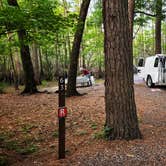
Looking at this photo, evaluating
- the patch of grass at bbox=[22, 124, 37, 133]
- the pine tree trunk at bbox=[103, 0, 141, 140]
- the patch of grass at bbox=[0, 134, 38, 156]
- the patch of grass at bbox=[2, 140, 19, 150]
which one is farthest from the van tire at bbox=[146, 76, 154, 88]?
the pine tree trunk at bbox=[103, 0, 141, 140]

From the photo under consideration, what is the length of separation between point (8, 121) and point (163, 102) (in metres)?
6.51

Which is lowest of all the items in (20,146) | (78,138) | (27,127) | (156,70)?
(20,146)

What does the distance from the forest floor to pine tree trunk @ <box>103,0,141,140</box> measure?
351 millimetres

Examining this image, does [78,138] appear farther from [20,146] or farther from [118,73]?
[118,73]

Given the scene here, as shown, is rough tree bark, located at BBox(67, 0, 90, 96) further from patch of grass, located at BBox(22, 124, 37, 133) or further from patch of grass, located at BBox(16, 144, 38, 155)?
patch of grass, located at BBox(16, 144, 38, 155)

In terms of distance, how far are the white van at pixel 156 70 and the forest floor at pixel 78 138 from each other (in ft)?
17.5

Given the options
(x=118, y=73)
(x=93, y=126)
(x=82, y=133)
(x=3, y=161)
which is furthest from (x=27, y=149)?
(x=118, y=73)

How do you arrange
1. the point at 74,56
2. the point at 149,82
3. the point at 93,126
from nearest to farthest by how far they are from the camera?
the point at 93,126
the point at 74,56
the point at 149,82

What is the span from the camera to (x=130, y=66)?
23.3 feet

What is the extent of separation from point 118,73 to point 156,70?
13.2 meters

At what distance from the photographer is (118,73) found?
6961 millimetres

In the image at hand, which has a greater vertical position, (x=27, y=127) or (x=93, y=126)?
(x=93, y=126)

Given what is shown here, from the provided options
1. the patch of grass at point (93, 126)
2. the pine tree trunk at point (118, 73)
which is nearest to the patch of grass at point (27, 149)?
the patch of grass at point (93, 126)

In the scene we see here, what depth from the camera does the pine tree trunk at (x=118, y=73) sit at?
6.92m
